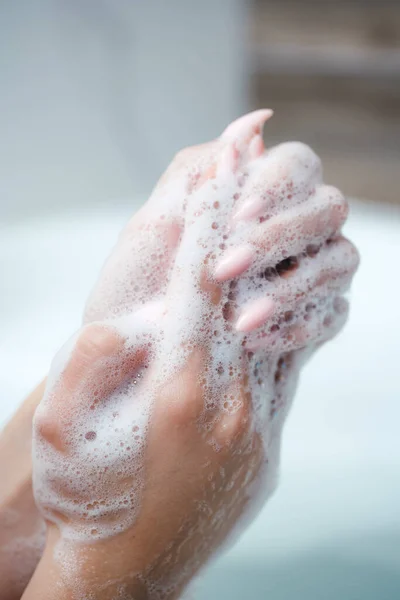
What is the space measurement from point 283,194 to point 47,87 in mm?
1359

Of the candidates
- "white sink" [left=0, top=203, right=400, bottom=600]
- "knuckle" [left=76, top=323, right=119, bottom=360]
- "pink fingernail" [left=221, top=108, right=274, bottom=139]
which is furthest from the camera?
"white sink" [left=0, top=203, right=400, bottom=600]

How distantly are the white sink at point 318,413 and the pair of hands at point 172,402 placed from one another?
235 millimetres

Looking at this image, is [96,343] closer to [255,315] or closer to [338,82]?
[255,315]

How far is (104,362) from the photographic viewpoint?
546 mm

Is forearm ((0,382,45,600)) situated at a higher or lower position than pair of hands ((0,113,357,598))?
lower

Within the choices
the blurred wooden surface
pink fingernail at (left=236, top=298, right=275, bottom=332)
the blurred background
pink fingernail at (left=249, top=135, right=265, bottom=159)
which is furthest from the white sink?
the blurred wooden surface

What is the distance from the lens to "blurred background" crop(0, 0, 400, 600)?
1041mm

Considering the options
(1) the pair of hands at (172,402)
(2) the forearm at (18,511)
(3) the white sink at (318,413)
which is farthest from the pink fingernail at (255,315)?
(3) the white sink at (318,413)

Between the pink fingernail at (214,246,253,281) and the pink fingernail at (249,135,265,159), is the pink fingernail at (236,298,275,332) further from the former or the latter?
the pink fingernail at (249,135,265,159)

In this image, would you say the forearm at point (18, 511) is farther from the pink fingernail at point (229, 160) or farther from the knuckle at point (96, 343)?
the pink fingernail at point (229, 160)

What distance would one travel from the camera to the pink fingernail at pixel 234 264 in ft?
1.86

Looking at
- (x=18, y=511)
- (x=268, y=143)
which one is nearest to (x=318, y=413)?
(x=18, y=511)

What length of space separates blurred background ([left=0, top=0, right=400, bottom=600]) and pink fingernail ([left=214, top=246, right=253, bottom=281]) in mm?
426

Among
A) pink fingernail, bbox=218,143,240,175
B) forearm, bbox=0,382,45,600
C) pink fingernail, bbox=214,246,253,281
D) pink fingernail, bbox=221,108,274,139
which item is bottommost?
forearm, bbox=0,382,45,600
